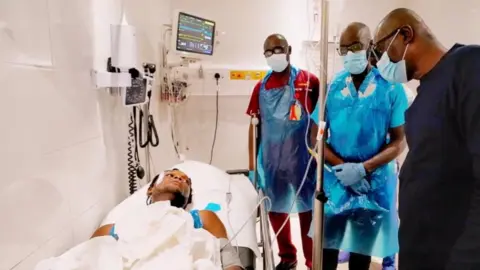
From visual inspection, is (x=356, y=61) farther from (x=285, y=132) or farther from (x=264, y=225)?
(x=264, y=225)

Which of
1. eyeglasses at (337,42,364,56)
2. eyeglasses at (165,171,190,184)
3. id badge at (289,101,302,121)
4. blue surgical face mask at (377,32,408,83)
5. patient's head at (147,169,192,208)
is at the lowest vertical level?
patient's head at (147,169,192,208)

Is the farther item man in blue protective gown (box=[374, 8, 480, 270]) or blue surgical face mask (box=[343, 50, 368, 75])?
blue surgical face mask (box=[343, 50, 368, 75])

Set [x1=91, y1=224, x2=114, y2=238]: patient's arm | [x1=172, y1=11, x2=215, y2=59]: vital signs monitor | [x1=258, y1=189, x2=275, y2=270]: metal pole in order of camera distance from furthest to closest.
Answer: [x1=172, y1=11, x2=215, y2=59]: vital signs monitor
[x1=91, y1=224, x2=114, y2=238]: patient's arm
[x1=258, y1=189, x2=275, y2=270]: metal pole

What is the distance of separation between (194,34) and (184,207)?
145 cm

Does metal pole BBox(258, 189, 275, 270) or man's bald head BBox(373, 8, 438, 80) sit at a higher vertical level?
man's bald head BBox(373, 8, 438, 80)

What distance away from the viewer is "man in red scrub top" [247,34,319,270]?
218 cm

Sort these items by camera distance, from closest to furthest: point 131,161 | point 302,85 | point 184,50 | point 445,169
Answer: point 445,169, point 131,161, point 302,85, point 184,50

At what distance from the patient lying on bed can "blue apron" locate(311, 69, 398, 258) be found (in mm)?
629

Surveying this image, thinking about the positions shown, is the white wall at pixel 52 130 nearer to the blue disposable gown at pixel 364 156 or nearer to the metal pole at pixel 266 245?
the metal pole at pixel 266 245

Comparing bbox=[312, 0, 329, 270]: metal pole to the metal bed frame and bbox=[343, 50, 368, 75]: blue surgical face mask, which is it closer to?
the metal bed frame

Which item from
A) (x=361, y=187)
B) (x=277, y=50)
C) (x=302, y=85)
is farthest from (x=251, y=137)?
(x=361, y=187)

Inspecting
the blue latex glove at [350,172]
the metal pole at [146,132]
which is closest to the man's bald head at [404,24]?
the blue latex glove at [350,172]

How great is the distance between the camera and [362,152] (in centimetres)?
180

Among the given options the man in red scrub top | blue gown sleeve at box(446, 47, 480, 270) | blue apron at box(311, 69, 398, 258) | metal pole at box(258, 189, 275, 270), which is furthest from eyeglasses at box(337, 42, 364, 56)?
metal pole at box(258, 189, 275, 270)
